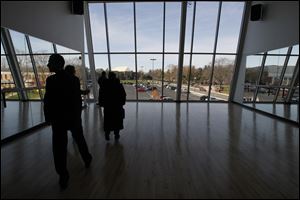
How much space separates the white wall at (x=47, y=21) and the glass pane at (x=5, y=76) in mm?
→ 771

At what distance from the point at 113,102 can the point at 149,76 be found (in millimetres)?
6911

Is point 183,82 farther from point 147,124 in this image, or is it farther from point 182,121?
point 147,124

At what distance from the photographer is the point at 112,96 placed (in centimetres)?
440

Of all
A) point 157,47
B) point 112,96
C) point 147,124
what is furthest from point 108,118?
point 157,47

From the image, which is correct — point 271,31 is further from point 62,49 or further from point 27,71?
point 27,71

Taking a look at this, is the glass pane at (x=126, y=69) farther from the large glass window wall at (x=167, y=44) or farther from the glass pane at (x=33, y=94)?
the glass pane at (x=33, y=94)

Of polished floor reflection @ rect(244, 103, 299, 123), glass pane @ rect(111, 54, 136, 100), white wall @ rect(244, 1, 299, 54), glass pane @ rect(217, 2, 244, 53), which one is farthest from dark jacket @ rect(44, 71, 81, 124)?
glass pane @ rect(217, 2, 244, 53)

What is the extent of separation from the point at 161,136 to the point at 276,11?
251 inches

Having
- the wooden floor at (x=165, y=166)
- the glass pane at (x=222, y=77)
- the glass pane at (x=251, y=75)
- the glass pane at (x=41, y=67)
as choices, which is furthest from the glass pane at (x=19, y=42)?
the glass pane at (x=251, y=75)

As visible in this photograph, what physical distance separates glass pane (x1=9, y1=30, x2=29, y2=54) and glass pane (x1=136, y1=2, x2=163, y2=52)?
5.94m

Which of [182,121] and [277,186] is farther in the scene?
[182,121]

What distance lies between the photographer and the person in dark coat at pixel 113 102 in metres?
4.39

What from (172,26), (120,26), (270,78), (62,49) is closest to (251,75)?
(270,78)

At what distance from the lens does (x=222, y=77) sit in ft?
36.3
